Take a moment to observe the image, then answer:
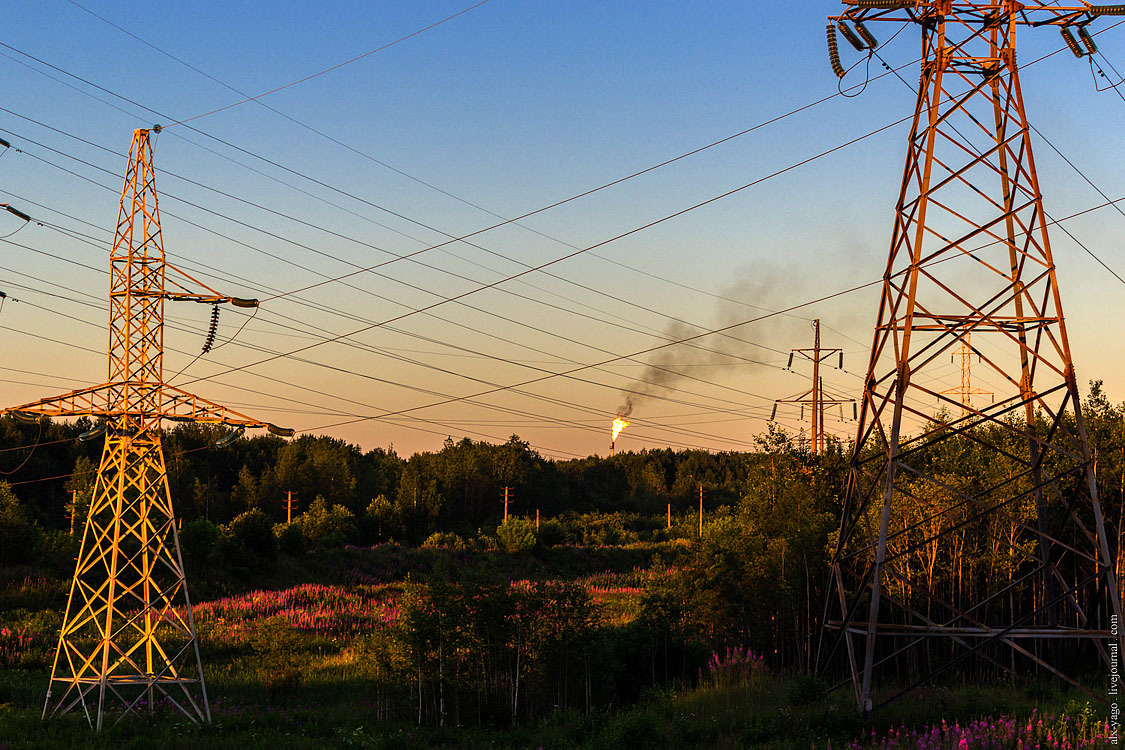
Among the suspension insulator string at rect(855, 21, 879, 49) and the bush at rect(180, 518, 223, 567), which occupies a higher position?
the suspension insulator string at rect(855, 21, 879, 49)

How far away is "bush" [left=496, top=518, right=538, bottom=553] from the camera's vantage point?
6419 centimetres

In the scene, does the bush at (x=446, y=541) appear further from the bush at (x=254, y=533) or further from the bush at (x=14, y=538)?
the bush at (x=14, y=538)

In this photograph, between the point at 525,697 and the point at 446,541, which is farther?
the point at 446,541

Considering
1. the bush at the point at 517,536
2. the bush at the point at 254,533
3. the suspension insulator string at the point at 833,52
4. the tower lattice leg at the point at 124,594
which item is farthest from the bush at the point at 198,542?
the suspension insulator string at the point at 833,52

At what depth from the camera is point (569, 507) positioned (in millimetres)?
121250

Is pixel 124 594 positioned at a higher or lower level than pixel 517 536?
lower

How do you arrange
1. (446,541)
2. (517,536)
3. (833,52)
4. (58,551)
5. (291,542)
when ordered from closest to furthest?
(833,52), (58,551), (291,542), (517,536), (446,541)

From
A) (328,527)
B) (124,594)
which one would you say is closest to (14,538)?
(124,594)

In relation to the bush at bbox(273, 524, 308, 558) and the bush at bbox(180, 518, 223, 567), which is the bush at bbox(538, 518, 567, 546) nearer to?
the bush at bbox(273, 524, 308, 558)

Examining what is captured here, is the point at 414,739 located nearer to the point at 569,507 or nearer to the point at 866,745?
the point at 866,745

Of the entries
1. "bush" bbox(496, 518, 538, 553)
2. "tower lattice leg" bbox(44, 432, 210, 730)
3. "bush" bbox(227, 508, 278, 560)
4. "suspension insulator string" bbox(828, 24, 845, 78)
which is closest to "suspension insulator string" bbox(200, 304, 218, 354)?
"tower lattice leg" bbox(44, 432, 210, 730)

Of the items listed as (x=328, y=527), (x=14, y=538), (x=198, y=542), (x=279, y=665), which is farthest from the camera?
(x=328, y=527)

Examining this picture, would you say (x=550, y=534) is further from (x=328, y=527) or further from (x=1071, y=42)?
(x=1071, y=42)

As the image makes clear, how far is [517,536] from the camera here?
6538cm
